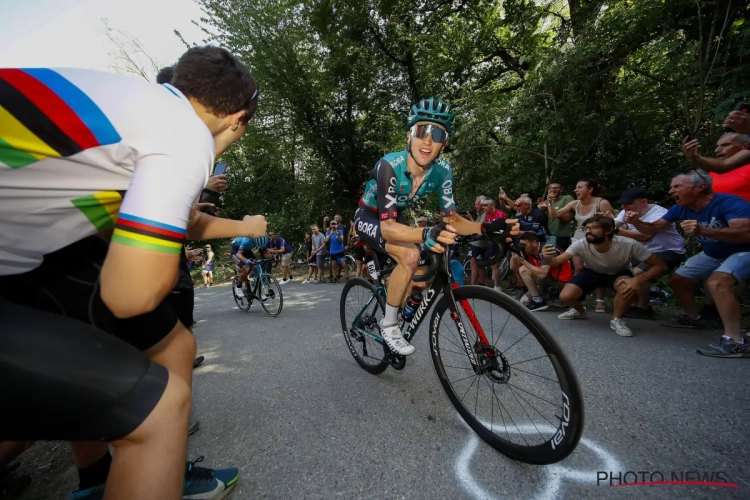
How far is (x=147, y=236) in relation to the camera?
0.72 m

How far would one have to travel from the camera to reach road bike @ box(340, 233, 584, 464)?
1.56m

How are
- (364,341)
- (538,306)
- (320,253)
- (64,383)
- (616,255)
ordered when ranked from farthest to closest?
(320,253)
(538,306)
(616,255)
(364,341)
(64,383)

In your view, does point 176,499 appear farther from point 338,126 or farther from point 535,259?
point 338,126

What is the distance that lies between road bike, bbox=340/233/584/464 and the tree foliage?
5.66 meters

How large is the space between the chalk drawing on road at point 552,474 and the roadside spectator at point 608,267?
2225mm

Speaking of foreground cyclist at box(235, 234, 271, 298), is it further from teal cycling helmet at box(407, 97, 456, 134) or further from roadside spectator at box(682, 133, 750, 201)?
roadside spectator at box(682, 133, 750, 201)

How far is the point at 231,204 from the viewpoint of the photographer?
774 inches

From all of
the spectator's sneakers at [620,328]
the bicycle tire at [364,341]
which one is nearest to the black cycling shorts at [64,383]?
the bicycle tire at [364,341]

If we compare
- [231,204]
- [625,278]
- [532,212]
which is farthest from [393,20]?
[231,204]

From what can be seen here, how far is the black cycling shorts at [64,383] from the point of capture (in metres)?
0.69

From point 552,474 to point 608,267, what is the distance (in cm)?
322

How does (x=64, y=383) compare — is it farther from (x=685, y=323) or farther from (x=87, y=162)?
(x=685, y=323)

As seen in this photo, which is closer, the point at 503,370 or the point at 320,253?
the point at 503,370

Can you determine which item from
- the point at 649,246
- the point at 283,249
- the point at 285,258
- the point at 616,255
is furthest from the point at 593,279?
the point at 285,258
